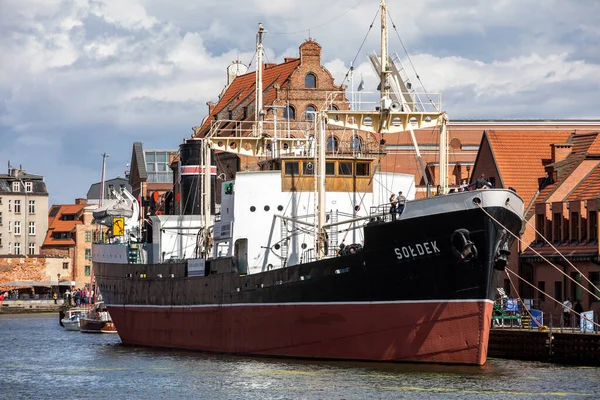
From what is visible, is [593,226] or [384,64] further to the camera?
[593,226]

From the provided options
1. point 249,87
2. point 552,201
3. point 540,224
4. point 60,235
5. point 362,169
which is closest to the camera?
point 362,169

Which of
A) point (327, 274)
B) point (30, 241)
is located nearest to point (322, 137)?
point (327, 274)

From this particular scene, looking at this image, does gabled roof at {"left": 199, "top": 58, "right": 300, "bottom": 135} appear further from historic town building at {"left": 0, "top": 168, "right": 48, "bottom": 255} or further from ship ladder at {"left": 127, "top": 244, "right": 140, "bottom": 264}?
historic town building at {"left": 0, "top": 168, "right": 48, "bottom": 255}

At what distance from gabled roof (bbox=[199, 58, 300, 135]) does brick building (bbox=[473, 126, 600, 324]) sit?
23.2 metres

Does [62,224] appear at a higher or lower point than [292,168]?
higher

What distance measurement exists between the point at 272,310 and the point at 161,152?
81042mm

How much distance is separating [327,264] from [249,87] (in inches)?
2045

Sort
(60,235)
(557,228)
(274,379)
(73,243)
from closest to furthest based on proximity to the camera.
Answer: (274,379) < (557,228) < (73,243) < (60,235)

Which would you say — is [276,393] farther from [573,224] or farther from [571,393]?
[573,224]

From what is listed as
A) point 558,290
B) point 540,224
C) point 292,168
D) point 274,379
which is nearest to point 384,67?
point 292,168

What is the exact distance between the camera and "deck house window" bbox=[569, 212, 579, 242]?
1895 inches

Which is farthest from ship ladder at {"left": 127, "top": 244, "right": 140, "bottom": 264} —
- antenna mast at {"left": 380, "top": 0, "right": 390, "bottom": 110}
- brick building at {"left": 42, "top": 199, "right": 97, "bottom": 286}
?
brick building at {"left": 42, "top": 199, "right": 97, "bottom": 286}

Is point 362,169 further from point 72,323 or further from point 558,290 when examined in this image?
point 72,323

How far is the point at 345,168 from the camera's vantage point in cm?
4584
